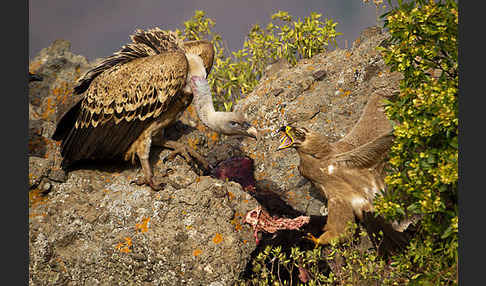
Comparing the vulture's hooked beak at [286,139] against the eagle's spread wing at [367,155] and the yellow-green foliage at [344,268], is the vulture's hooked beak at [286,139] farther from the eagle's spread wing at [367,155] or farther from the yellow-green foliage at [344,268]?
the yellow-green foliage at [344,268]

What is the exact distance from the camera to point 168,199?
9.32 feet

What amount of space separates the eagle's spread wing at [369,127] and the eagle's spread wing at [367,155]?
20cm

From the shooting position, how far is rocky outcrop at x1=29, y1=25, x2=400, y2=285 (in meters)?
2.58

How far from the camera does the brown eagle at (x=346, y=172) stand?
254 centimetres

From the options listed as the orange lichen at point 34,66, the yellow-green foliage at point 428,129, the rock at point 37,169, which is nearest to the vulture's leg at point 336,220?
the yellow-green foliage at point 428,129

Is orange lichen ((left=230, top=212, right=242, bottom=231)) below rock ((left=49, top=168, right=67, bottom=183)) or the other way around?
below

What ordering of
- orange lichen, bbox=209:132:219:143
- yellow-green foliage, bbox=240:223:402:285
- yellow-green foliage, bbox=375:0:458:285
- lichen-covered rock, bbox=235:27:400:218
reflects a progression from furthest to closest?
orange lichen, bbox=209:132:219:143 < lichen-covered rock, bbox=235:27:400:218 < yellow-green foliage, bbox=240:223:402:285 < yellow-green foliage, bbox=375:0:458:285

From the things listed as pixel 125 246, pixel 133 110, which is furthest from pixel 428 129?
pixel 133 110

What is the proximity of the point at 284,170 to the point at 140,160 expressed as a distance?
1.42 m

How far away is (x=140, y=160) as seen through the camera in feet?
10.2

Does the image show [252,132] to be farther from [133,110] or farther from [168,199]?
[133,110]

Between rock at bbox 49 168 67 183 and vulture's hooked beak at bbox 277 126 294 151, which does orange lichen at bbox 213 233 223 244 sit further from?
rock at bbox 49 168 67 183

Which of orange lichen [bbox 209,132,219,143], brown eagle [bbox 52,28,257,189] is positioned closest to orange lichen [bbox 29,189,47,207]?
brown eagle [bbox 52,28,257,189]

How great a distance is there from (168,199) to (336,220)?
1.24 m
